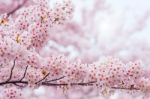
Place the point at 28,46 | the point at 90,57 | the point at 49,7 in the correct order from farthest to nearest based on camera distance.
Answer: the point at 90,57, the point at 49,7, the point at 28,46

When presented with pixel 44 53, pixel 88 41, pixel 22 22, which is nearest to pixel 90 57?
pixel 88 41

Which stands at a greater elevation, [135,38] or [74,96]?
[135,38]

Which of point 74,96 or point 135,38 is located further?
point 74,96

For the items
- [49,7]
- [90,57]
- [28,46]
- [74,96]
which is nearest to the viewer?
[28,46]

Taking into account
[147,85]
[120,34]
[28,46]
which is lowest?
[147,85]

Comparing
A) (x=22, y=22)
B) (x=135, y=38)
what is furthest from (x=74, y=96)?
(x=22, y=22)

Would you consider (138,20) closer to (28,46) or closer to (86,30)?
(86,30)

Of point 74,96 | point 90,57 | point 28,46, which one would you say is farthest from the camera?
point 74,96

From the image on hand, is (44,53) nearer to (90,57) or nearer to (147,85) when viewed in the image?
(90,57)

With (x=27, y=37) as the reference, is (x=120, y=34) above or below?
above
